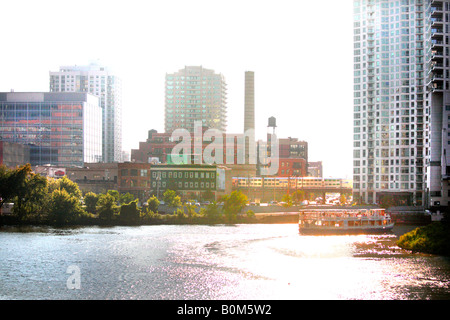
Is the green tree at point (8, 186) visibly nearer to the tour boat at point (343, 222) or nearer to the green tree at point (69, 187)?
the green tree at point (69, 187)

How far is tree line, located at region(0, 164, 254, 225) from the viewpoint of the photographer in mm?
115750

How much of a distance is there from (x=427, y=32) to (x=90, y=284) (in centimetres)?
11655

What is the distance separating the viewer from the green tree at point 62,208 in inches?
4564

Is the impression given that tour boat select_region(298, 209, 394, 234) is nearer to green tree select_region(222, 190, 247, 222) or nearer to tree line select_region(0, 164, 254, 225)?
green tree select_region(222, 190, 247, 222)

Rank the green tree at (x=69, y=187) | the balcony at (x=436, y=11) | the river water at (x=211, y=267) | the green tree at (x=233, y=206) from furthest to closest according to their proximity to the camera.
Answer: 1. the balcony at (x=436, y=11)
2. the green tree at (x=69, y=187)
3. the green tree at (x=233, y=206)
4. the river water at (x=211, y=267)

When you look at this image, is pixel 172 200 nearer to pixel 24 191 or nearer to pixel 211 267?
pixel 24 191

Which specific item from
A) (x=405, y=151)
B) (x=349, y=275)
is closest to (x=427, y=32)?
(x=405, y=151)

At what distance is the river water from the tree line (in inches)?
686

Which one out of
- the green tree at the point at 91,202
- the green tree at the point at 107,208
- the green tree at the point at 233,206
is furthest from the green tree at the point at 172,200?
the green tree at the point at 91,202

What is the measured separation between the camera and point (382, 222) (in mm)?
Result: 112438

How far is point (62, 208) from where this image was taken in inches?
4587

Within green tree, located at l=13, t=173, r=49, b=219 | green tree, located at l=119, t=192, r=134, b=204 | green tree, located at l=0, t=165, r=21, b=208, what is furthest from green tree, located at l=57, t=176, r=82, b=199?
green tree, located at l=0, t=165, r=21, b=208

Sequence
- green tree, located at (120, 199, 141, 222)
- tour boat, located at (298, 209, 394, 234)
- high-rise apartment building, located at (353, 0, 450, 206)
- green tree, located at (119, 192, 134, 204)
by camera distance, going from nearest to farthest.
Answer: tour boat, located at (298, 209, 394, 234), green tree, located at (120, 199, 141, 222), green tree, located at (119, 192, 134, 204), high-rise apartment building, located at (353, 0, 450, 206)
